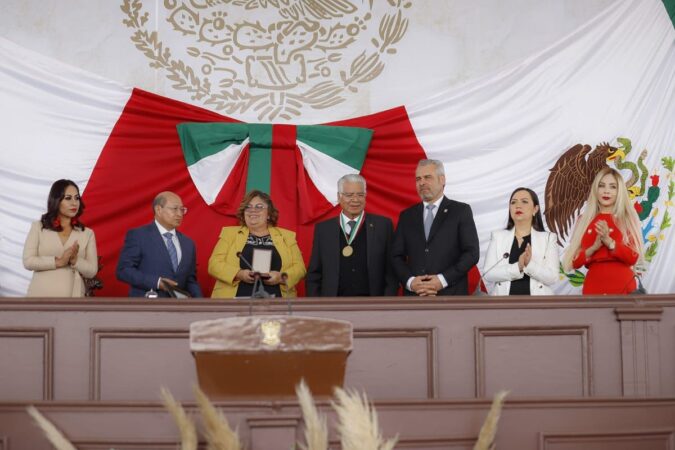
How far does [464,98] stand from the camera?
694 centimetres

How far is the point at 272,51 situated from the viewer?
7.02 m

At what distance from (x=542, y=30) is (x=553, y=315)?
9.15 feet

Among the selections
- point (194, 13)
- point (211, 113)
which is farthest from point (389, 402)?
point (194, 13)

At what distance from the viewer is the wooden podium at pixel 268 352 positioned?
3021mm

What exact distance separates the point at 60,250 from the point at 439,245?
1900mm

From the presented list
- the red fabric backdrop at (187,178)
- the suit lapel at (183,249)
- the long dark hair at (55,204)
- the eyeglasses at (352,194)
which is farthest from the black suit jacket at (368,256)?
the long dark hair at (55,204)

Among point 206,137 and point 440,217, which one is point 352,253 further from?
point 206,137

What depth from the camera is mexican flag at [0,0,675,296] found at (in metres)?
6.78

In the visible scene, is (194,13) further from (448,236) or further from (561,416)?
(561,416)

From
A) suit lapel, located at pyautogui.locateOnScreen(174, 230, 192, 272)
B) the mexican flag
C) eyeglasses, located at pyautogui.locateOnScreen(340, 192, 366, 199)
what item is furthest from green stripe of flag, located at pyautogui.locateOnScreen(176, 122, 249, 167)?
eyeglasses, located at pyautogui.locateOnScreen(340, 192, 366, 199)

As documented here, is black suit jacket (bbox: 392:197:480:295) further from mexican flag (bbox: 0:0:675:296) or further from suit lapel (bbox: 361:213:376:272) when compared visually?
mexican flag (bbox: 0:0:675:296)

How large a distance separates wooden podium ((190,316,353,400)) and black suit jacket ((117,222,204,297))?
8.33ft

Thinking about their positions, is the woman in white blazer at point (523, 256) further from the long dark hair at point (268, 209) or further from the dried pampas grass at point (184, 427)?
the dried pampas grass at point (184, 427)

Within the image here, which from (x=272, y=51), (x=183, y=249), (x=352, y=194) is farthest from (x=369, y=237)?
(x=272, y=51)
